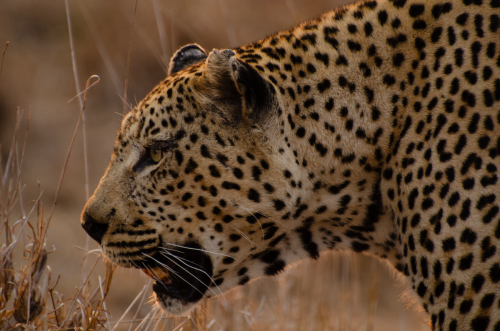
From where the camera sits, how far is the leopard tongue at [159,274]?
3.39m

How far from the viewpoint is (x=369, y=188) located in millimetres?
3148

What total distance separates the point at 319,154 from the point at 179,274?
3.79 ft

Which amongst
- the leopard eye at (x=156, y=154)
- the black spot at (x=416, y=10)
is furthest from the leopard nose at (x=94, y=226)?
the black spot at (x=416, y=10)

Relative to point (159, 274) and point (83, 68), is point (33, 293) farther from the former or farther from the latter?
point (83, 68)

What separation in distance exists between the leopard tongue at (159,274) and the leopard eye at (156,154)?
2.23 ft

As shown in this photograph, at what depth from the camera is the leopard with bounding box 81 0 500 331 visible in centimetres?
274

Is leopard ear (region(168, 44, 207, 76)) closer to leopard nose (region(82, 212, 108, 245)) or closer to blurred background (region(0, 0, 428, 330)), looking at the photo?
leopard nose (region(82, 212, 108, 245))

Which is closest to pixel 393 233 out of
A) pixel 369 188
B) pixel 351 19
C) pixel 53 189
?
pixel 369 188

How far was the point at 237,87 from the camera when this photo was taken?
9.75 feet

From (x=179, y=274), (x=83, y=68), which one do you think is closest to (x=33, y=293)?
(x=179, y=274)

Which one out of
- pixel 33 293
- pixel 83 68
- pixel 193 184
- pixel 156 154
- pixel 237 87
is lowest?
pixel 33 293

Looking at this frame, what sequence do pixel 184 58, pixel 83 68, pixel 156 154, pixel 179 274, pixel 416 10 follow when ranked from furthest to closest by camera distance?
pixel 83 68 → pixel 184 58 → pixel 179 274 → pixel 156 154 → pixel 416 10

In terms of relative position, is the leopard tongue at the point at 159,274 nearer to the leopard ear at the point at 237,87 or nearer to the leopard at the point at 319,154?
the leopard at the point at 319,154

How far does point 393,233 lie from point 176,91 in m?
1.48
